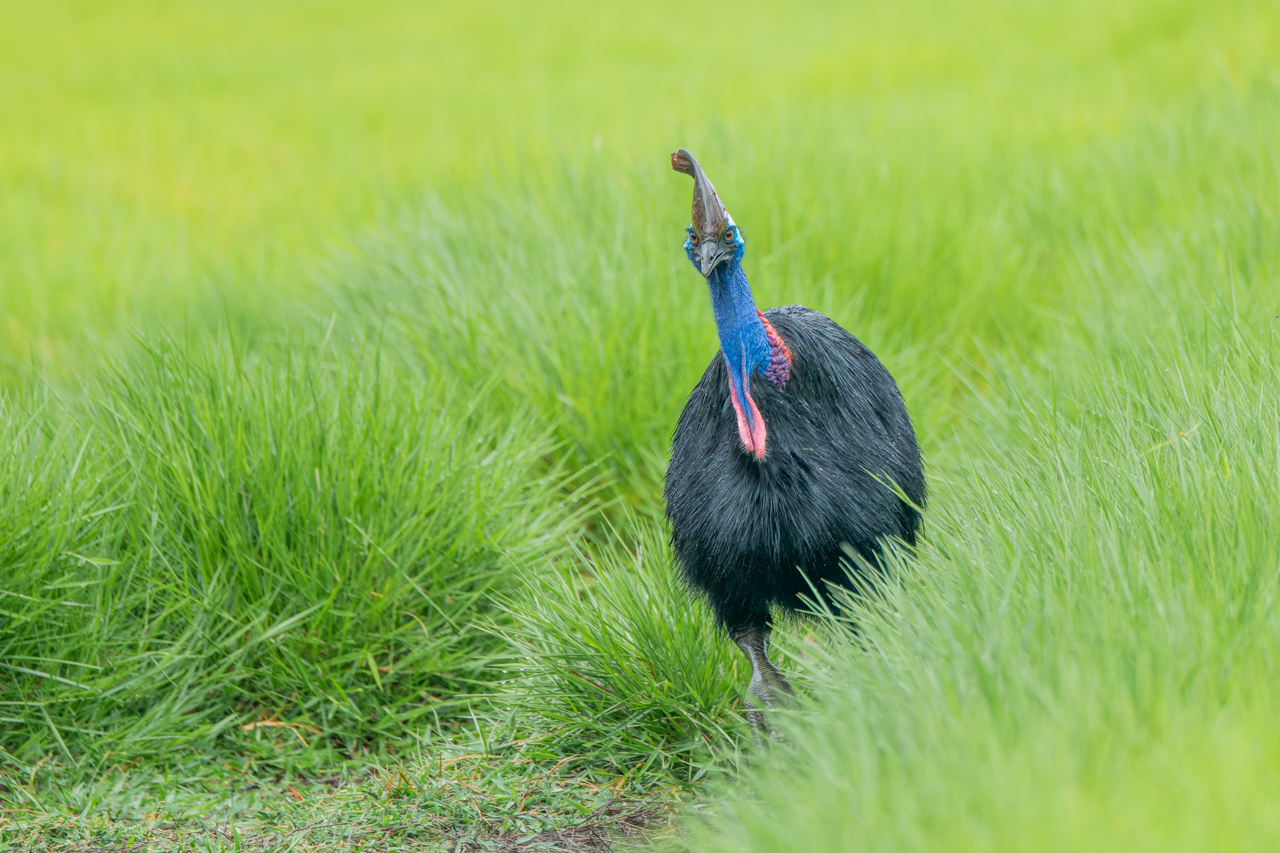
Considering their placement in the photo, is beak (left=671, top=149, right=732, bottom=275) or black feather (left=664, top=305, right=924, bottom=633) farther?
black feather (left=664, top=305, right=924, bottom=633)

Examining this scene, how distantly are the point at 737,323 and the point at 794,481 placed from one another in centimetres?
32

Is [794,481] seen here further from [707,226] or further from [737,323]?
[707,226]

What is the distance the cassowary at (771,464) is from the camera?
2.22 metres

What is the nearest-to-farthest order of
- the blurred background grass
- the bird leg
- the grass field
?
the grass field, the bird leg, the blurred background grass

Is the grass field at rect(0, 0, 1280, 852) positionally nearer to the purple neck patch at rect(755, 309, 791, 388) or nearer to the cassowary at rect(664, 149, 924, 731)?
the cassowary at rect(664, 149, 924, 731)

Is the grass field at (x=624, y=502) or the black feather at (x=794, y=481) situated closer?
the grass field at (x=624, y=502)

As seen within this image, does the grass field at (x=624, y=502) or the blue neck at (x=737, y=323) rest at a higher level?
the blue neck at (x=737, y=323)

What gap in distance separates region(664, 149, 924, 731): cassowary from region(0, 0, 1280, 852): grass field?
14 cm

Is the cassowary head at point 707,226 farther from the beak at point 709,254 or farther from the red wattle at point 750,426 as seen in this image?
the red wattle at point 750,426

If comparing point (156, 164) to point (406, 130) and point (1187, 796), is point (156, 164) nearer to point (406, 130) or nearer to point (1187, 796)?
point (406, 130)

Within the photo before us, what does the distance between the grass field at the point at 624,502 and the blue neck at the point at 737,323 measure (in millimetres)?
506

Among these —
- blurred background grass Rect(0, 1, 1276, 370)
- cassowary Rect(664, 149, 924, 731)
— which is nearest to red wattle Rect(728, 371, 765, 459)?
cassowary Rect(664, 149, 924, 731)

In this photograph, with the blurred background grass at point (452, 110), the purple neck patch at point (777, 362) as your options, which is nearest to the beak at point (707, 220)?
the purple neck patch at point (777, 362)

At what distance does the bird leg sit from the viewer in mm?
2395
